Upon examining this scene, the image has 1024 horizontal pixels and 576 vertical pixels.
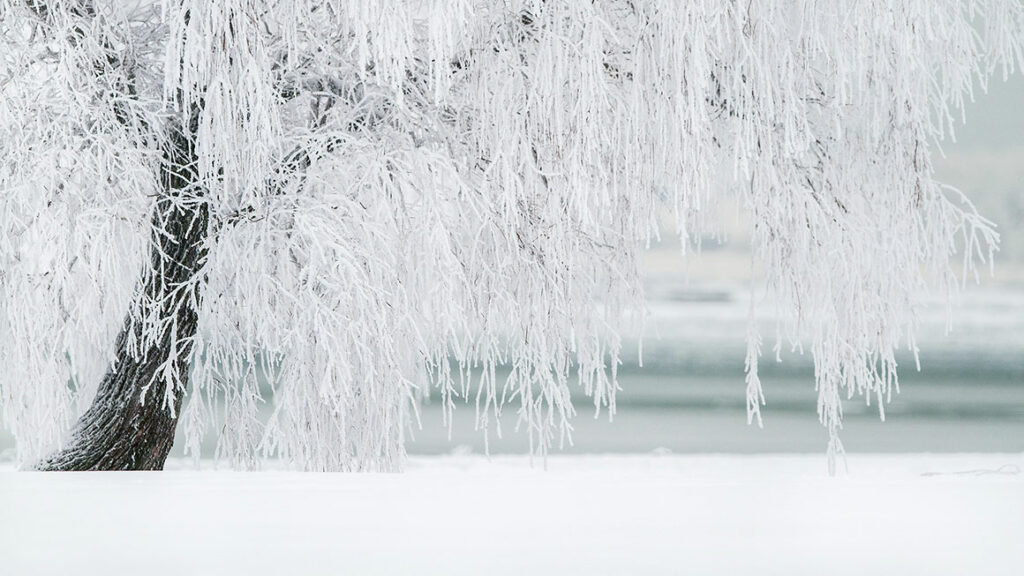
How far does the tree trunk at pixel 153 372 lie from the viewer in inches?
121

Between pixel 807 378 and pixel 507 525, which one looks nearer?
pixel 507 525

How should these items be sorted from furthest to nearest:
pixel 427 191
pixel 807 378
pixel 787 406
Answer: pixel 807 378, pixel 787 406, pixel 427 191

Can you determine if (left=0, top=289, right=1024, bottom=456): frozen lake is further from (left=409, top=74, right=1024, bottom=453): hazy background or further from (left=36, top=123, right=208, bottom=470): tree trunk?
(left=36, top=123, right=208, bottom=470): tree trunk

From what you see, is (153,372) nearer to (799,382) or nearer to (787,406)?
(787,406)

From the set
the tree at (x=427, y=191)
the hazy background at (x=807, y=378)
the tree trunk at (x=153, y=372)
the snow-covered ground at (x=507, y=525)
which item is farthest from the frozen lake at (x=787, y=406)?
the snow-covered ground at (x=507, y=525)

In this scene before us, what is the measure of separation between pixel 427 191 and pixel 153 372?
113cm

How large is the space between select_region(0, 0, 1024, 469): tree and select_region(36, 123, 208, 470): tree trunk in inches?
0.4

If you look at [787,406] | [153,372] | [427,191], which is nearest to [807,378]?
[787,406]

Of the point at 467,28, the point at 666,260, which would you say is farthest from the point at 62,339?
the point at 666,260

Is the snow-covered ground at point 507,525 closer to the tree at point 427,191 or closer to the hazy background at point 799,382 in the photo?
the tree at point 427,191

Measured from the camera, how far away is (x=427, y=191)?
9.20 ft

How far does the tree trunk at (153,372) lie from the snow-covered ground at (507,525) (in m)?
1.53

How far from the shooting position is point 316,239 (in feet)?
8.88

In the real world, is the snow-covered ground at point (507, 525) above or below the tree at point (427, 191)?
below
